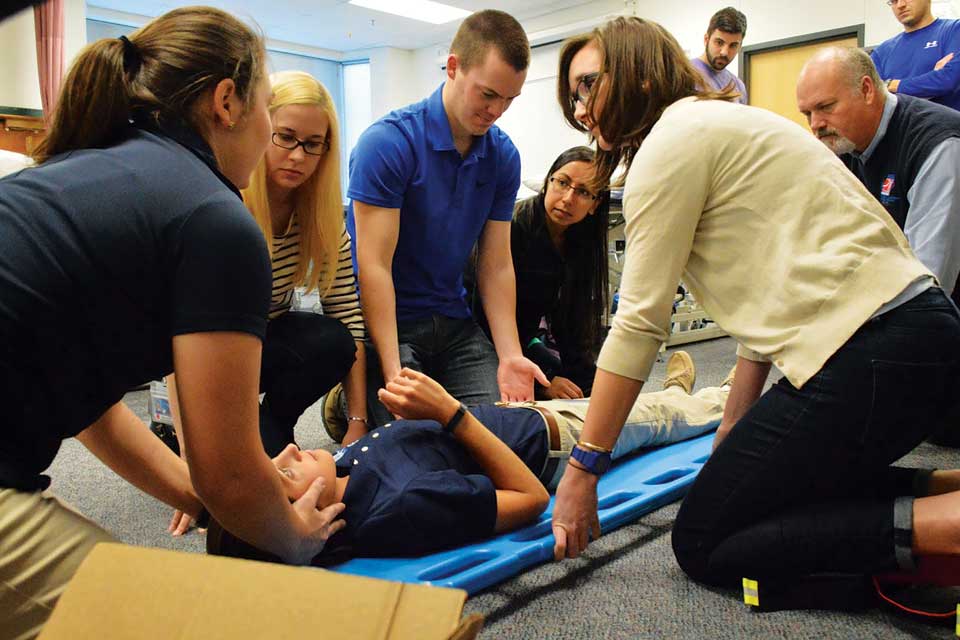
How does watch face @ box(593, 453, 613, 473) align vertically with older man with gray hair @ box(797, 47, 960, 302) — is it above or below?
→ below

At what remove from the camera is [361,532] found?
→ 1.36 m

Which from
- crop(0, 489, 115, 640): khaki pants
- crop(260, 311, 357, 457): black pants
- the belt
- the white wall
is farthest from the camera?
the white wall

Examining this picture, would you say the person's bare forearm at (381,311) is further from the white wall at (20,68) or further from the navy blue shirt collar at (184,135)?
the white wall at (20,68)

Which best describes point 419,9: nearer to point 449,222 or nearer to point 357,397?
point 449,222

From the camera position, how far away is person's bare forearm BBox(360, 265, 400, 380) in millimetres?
2033

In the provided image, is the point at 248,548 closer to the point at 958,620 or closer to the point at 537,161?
the point at 958,620

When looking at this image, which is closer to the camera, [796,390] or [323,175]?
[796,390]

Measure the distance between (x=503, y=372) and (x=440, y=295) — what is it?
0.98 ft

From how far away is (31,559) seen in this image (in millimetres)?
774

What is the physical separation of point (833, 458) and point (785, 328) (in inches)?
8.8

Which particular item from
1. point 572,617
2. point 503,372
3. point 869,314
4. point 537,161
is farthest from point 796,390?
point 537,161

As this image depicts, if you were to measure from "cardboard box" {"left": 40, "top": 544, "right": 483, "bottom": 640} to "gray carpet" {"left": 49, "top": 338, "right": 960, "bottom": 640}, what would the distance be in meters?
0.77

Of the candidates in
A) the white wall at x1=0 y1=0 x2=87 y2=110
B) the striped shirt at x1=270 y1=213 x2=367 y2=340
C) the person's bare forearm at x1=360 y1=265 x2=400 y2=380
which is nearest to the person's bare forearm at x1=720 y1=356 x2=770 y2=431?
the person's bare forearm at x1=360 y1=265 x2=400 y2=380

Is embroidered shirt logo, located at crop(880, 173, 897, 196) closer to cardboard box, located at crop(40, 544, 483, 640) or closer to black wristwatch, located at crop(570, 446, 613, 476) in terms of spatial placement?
black wristwatch, located at crop(570, 446, 613, 476)
